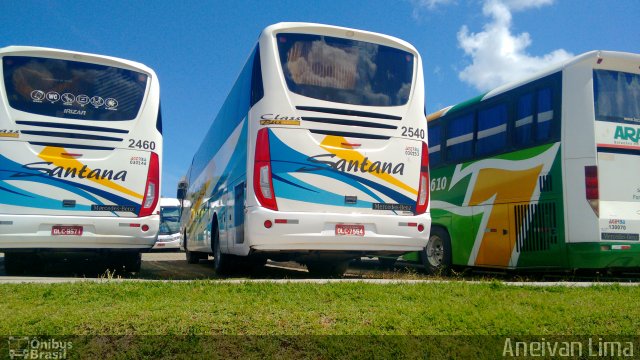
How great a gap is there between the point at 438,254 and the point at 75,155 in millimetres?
7446

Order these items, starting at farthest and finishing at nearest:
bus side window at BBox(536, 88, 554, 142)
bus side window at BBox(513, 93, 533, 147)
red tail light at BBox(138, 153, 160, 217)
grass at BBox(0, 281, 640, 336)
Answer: bus side window at BBox(513, 93, 533, 147), red tail light at BBox(138, 153, 160, 217), bus side window at BBox(536, 88, 554, 142), grass at BBox(0, 281, 640, 336)

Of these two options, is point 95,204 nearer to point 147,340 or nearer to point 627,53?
point 147,340

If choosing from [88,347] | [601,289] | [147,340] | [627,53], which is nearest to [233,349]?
[147,340]

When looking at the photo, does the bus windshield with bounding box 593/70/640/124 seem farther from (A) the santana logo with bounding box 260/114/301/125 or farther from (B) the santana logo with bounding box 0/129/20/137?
(B) the santana logo with bounding box 0/129/20/137

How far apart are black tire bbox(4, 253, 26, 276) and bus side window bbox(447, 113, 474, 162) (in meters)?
8.46

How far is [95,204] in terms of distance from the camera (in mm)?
9250

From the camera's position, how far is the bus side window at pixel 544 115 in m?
9.38

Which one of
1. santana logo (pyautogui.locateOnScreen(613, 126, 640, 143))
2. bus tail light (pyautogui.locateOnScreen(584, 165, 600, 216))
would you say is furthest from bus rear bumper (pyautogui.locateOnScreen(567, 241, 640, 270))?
santana logo (pyautogui.locateOnScreen(613, 126, 640, 143))

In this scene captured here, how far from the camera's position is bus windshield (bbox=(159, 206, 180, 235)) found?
26.5 m

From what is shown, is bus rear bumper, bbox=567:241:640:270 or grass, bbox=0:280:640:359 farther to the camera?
bus rear bumper, bbox=567:241:640:270

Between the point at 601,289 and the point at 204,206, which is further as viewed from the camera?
the point at 204,206

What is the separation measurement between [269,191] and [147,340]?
12.3 feet

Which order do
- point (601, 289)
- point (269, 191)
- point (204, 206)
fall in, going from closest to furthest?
1. point (601, 289)
2. point (269, 191)
3. point (204, 206)

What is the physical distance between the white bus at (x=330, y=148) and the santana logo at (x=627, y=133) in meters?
3.08
